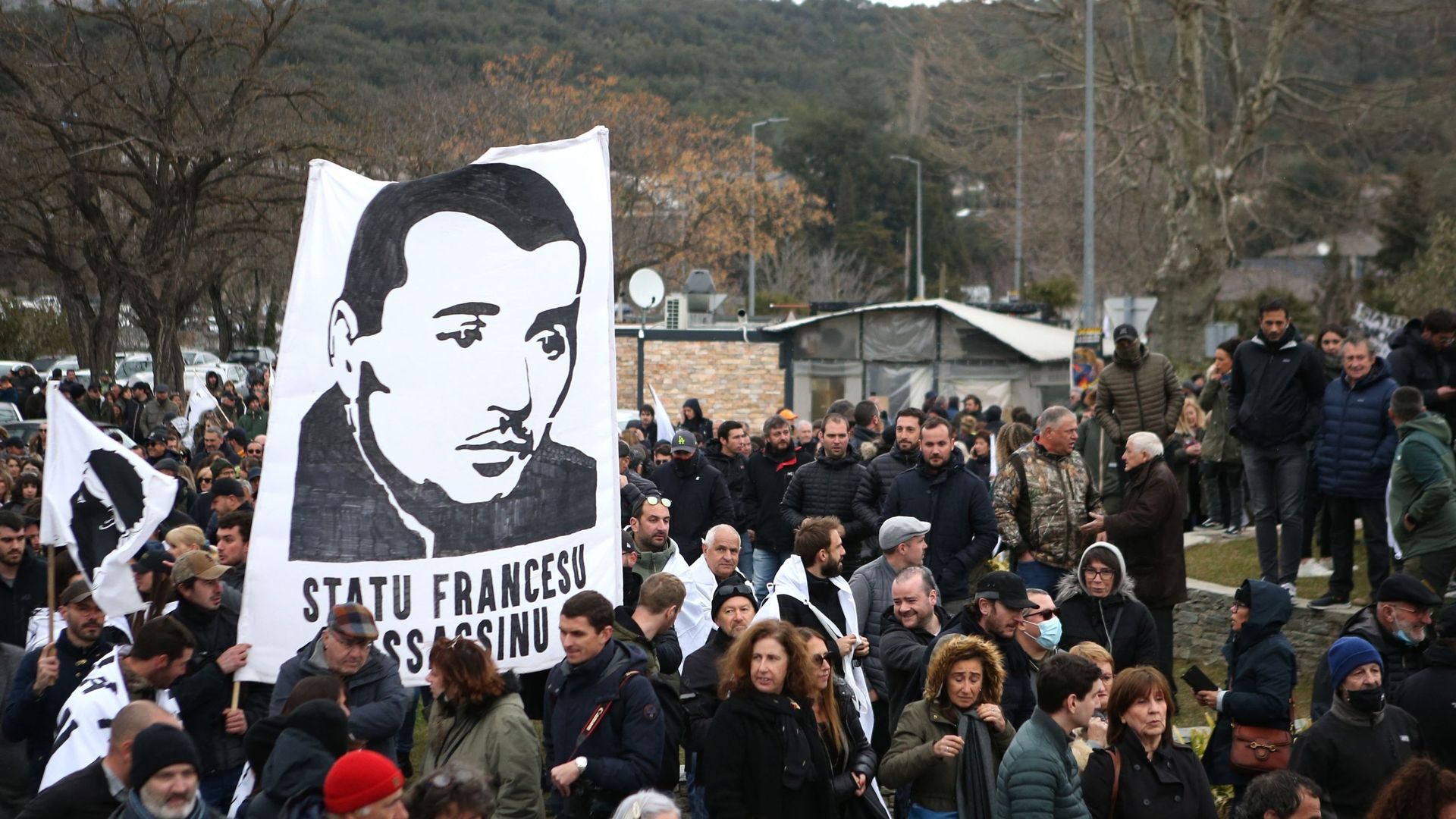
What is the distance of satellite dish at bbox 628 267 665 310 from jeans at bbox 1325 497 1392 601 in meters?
16.4

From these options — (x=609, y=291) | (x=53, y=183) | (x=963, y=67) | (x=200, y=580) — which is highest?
(x=963, y=67)

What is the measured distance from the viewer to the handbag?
6934mm

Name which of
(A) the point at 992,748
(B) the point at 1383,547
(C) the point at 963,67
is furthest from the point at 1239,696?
(C) the point at 963,67

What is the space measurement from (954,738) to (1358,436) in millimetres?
5566

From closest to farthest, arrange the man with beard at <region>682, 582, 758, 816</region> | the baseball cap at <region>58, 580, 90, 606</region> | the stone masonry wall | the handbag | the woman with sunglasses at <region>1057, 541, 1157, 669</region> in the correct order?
the man with beard at <region>682, 582, 758, 816</region>, the baseball cap at <region>58, 580, 90, 606</region>, the handbag, the woman with sunglasses at <region>1057, 541, 1157, 669</region>, the stone masonry wall

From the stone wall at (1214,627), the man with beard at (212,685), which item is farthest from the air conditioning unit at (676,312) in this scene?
the man with beard at (212,685)

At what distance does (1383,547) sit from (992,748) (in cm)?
551

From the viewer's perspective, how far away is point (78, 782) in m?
5.08

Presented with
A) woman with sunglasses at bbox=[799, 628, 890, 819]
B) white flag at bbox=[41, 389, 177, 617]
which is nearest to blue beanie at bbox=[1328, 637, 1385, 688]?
woman with sunglasses at bbox=[799, 628, 890, 819]

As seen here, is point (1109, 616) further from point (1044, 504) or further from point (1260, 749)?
point (1044, 504)

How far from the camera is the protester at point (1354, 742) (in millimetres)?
6137

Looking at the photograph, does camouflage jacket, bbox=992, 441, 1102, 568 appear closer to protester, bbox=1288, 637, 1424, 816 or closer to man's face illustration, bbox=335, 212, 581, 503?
protester, bbox=1288, 637, 1424, 816

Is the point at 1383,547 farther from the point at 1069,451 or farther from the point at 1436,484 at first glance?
the point at 1069,451

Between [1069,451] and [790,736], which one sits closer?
[790,736]
